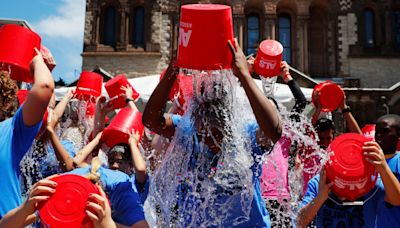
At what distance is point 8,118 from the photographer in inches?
95.7

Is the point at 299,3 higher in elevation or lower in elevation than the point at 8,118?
higher

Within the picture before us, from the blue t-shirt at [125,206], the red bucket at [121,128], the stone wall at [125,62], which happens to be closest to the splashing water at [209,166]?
the blue t-shirt at [125,206]

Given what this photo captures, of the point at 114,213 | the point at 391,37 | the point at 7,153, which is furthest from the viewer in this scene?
the point at 391,37

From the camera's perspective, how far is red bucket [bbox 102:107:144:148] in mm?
4004

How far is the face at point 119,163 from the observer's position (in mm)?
3555

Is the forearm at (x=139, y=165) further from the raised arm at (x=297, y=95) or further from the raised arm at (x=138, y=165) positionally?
the raised arm at (x=297, y=95)

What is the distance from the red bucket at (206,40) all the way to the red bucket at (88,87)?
3.59 metres

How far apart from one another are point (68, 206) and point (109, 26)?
2153 centimetres

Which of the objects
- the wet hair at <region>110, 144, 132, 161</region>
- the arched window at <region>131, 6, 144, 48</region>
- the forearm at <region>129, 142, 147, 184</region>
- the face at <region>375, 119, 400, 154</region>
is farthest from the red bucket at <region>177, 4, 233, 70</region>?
the arched window at <region>131, 6, 144, 48</region>

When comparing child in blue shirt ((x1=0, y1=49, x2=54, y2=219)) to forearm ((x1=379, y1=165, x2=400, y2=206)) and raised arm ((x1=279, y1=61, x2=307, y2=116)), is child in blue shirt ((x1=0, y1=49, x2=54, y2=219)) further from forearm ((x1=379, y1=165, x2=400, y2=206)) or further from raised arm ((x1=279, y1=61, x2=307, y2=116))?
raised arm ((x1=279, y1=61, x2=307, y2=116))

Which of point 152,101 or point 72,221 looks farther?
→ point 152,101

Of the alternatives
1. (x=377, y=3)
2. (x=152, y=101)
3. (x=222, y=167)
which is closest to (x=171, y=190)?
(x=222, y=167)

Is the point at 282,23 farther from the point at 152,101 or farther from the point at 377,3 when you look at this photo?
the point at 152,101

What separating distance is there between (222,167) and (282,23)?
20784mm
